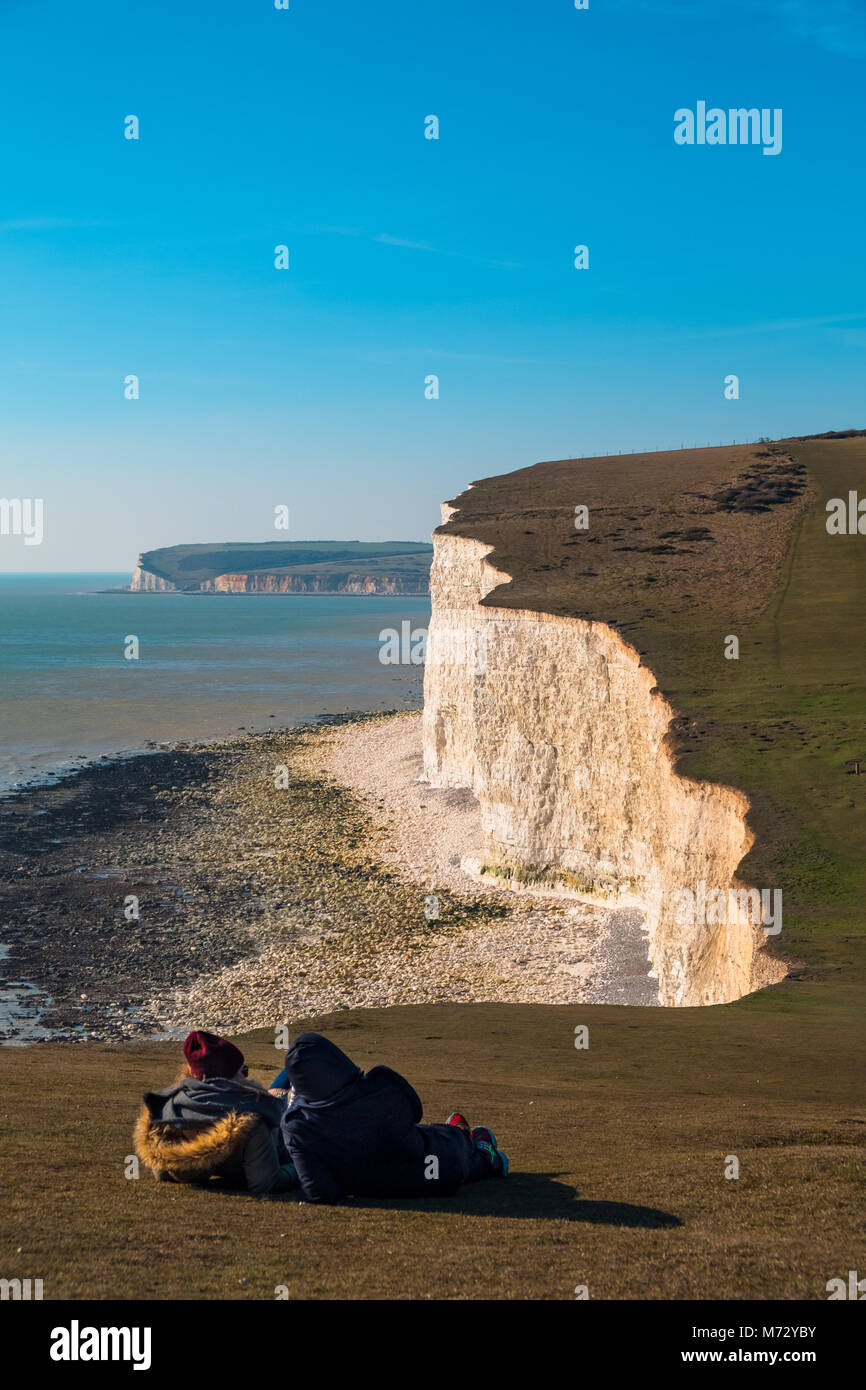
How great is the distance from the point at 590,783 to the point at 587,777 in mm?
302

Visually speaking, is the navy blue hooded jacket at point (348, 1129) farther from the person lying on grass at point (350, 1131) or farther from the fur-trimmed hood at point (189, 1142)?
the fur-trimmed hood at point (189, 1142)

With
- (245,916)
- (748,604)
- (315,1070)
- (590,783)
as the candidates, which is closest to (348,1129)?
(315,1070)

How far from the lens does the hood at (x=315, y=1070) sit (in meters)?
7.48

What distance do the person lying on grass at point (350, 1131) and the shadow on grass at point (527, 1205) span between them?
0.11 m

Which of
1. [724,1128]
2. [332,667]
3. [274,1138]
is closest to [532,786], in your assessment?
[724,1128]

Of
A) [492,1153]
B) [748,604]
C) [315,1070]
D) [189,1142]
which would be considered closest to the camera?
[315,1070]

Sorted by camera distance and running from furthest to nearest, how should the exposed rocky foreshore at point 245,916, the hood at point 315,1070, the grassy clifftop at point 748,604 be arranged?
the exposed rocky foreshore at point 245,916 → the grassy clifftop at point 748,604 → the hood at point 315,1070

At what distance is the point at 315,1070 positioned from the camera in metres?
7.48

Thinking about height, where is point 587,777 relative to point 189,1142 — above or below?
below

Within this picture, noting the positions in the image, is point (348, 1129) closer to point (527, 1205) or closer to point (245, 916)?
point (527, 1205)

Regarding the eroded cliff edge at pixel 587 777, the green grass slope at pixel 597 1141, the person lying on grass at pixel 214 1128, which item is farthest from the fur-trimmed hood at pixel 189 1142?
the eroded cliff edge at pixel 587 777

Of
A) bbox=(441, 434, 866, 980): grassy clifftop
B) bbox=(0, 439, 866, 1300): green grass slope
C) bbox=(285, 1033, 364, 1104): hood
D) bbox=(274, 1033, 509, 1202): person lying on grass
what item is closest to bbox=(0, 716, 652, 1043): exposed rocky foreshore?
bbox=(441, 434, 866, 980): grassy clifftop
